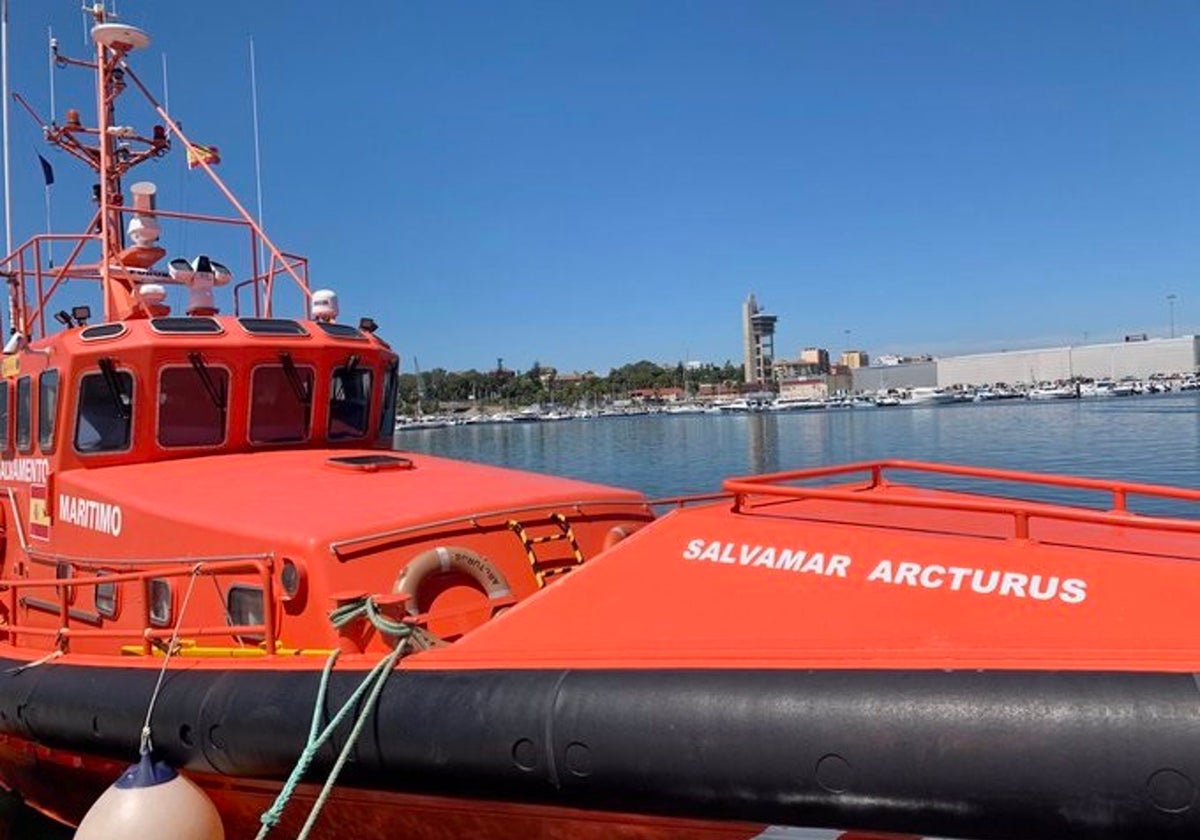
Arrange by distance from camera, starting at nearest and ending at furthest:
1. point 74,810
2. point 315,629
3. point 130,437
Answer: point 315,629 < point 74,810 < point 130,437

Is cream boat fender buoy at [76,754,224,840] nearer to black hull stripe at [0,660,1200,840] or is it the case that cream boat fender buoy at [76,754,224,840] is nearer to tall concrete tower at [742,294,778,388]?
black hull stripe at [0,660,1200,840]

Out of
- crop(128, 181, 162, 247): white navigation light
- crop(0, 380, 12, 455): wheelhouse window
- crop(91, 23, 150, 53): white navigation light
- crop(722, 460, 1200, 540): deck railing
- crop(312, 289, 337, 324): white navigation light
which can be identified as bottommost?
crop(722, 460, 1200, 540): deck railing

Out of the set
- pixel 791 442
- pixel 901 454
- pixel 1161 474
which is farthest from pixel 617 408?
pixel 1161 474

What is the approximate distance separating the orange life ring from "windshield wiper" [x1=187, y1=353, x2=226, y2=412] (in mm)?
2175

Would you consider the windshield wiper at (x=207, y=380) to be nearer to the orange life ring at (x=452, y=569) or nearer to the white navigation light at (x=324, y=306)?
the white navigation light at (x=324, y=306)

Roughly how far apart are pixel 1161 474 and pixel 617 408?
396 feet

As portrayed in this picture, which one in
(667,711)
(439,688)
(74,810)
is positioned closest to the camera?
(667,711)

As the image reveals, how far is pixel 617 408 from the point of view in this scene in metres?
144

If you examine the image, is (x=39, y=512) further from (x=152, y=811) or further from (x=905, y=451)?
(x=905, y=451)

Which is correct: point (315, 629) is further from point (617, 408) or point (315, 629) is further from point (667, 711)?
point (617, 408)

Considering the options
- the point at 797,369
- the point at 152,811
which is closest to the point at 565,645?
the point at 152,811

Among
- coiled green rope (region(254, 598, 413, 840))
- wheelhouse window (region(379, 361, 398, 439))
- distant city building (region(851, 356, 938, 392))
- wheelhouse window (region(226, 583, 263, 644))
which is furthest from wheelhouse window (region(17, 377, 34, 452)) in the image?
distant city building (region(851, 356, 938, 392))

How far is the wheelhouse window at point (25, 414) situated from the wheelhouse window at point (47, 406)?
13 centimetres

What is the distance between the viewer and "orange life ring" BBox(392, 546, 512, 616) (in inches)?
166
